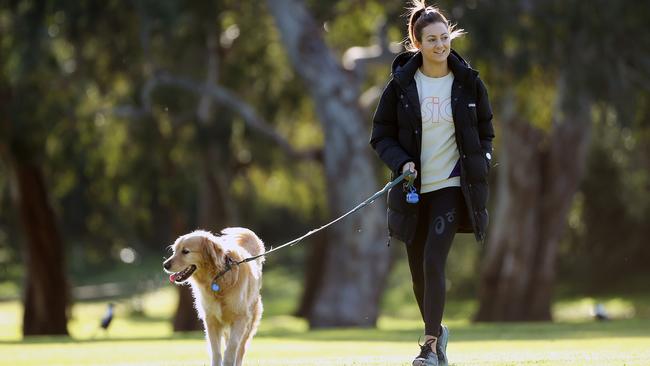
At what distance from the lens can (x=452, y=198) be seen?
320 inches

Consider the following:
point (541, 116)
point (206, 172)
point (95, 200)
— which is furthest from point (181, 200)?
point (541, 116)

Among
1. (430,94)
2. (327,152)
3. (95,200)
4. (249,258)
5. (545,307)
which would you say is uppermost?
(95,200)

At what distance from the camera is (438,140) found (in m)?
8.20

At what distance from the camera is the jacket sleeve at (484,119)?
8211 mm

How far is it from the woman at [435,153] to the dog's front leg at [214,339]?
1.34 m

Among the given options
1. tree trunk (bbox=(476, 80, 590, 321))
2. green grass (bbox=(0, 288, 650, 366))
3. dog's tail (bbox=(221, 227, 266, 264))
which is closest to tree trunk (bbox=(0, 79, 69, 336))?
tree trunk (bbox=(476, 80, 590, 321))

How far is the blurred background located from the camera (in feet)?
71.6

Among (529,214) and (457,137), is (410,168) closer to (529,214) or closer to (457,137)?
(457,137)

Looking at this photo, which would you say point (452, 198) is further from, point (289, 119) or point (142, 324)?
point (142, 324)

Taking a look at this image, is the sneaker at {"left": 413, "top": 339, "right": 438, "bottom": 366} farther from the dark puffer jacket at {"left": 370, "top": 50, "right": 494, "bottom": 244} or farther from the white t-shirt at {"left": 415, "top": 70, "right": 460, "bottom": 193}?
the white t-shirt at {"left": 415, "top": 70, "right": 460, "bottom": 193}

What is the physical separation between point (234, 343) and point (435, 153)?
175 cm

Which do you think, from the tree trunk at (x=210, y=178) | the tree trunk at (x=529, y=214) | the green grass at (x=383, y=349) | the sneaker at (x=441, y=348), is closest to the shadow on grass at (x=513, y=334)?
the green grass at (x=383, y=349)

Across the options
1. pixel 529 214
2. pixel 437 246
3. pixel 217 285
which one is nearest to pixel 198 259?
pixel 217 285

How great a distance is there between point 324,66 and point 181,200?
17.4 ft
